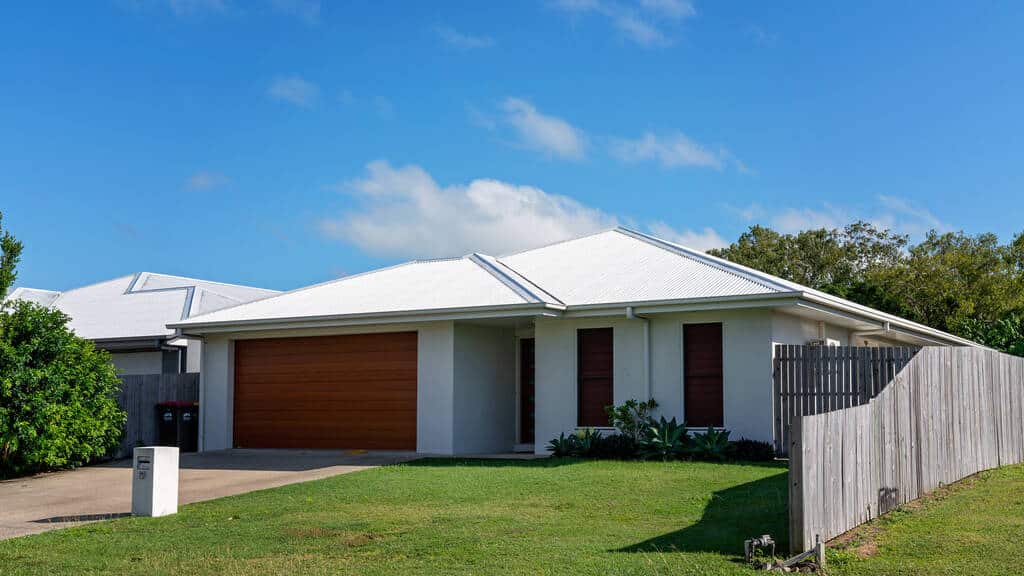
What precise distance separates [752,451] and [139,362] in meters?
16.7

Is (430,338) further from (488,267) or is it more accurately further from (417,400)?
(488,267)

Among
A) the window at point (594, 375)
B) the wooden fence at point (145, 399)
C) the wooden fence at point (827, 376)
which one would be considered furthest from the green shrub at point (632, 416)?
the wooden fence at point (145, 399)

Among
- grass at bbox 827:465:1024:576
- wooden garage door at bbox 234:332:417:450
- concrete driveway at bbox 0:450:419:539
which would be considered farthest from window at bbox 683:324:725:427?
grass at bbox 827:465:1024:576

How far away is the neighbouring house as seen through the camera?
58.7 feet

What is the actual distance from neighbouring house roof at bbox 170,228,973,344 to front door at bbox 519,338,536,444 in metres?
1.58

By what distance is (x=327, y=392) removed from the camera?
21031 millimetres

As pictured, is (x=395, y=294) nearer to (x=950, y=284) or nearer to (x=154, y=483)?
(x=154, y=483)

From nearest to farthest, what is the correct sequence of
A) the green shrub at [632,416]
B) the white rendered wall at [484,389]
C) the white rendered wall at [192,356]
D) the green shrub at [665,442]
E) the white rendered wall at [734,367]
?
the green shrub at [665,442] → the white rendered wall at [734,367] → the green shrub at [632,416] → the white rendered wall at [484,389] → the white rendered wall at [192,356]

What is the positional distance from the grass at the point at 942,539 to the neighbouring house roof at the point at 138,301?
19412 mm

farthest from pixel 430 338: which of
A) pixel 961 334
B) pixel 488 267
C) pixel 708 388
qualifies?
pixel 961 334

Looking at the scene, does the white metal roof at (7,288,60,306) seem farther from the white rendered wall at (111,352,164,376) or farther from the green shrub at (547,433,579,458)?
the green shrub at (547,433,579,458)

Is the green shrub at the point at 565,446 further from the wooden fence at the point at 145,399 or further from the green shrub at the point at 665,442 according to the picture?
the wooden fence at the point at 145,399

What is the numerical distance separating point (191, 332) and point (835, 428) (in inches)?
648

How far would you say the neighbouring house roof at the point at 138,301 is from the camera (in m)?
26.8
